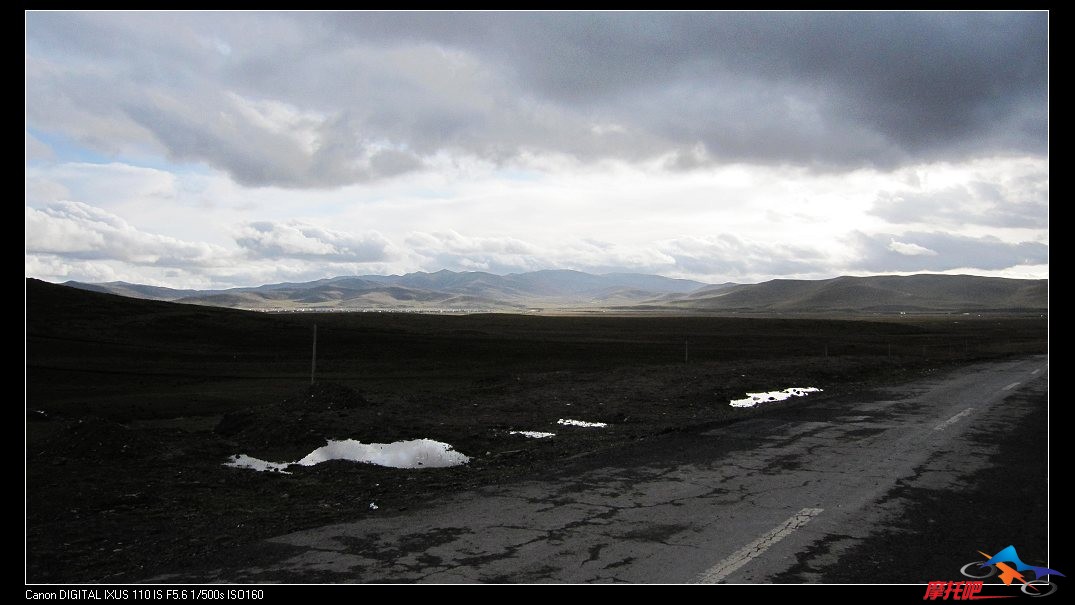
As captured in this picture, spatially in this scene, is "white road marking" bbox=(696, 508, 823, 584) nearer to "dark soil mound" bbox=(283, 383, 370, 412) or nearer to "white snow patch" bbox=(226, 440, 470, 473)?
"white snow patch" bbox=(226, 440, 470, 473)

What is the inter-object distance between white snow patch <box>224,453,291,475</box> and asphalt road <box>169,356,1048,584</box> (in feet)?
12.2

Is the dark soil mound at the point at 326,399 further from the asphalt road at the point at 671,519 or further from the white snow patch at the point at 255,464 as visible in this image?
the asphalt road at the point at 671,519

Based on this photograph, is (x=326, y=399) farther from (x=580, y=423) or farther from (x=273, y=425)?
(x=580, y=423)

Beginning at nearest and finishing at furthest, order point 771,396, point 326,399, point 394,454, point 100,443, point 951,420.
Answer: point 100,443
point 394,454
point 951,420
point 326,399
point 771,396

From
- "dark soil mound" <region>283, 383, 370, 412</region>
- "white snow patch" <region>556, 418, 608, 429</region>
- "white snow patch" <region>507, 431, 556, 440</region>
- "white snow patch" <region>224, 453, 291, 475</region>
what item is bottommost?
"white snow patch" <region>556, 418, 608, 429</region>

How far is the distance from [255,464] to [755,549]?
25.3 ft

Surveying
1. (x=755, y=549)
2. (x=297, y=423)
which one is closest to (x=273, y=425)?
(x=297, y=423)

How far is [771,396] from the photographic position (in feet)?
62.0

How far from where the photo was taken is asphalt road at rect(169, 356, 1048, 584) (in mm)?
5453

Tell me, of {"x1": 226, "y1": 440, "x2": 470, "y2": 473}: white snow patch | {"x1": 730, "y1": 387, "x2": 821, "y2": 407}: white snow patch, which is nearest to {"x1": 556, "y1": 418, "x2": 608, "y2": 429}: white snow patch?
{"x1": 226, "y1": 440, "x2": 470, "y2": 473}: white snow patch

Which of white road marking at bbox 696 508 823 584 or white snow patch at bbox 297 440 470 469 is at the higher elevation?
white road marking at bbox 696 508 823 584

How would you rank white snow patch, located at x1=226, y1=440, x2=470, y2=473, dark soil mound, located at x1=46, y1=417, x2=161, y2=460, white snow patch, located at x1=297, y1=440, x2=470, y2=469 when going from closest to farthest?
dark soil mound, located at x1=46, y1=417, x2=161, y2=460, white snow patch, located at x1=226, y1=440, x2=470, y2=473, white snow patch, located at x1=297, y1=440, x2=470, y2=469

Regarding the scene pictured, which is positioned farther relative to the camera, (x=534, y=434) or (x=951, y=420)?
(x=951, y=420)

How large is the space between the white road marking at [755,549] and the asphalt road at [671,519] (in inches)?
0.7
